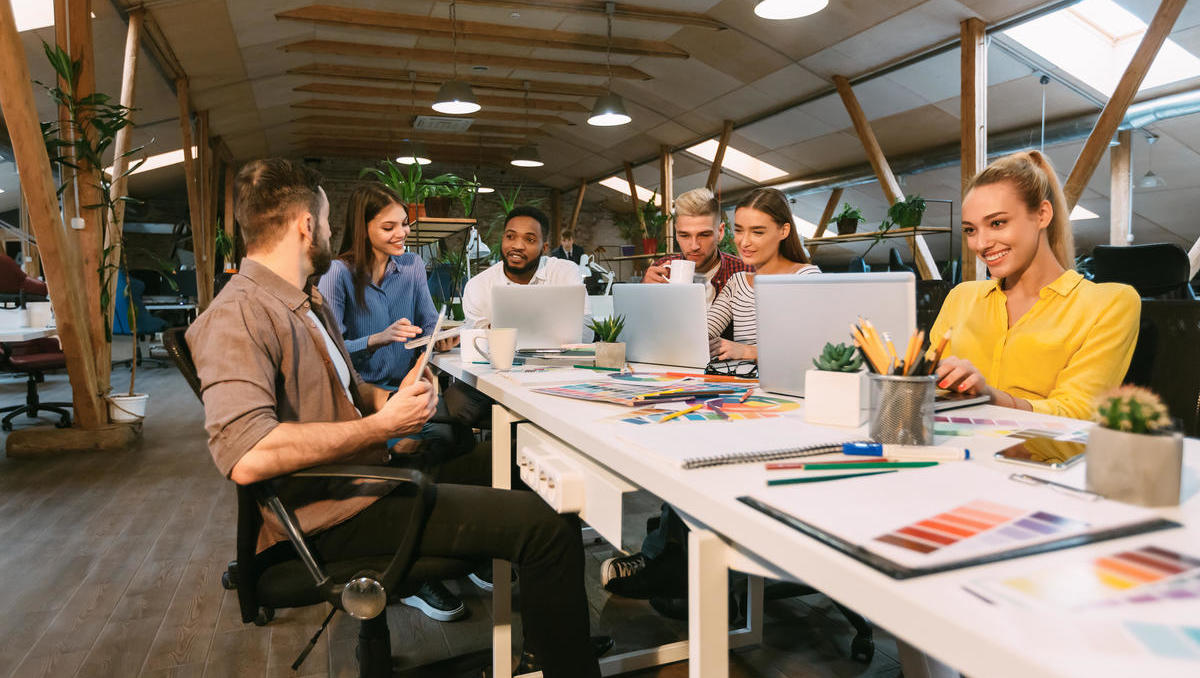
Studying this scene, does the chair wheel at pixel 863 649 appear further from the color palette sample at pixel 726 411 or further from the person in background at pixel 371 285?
the person in background at pixel 371 285

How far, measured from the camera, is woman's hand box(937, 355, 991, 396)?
1.42m

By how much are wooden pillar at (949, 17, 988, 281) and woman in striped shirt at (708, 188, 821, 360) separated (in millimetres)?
3684

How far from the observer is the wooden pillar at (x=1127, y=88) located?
483cm

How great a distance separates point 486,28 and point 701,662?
7954mm

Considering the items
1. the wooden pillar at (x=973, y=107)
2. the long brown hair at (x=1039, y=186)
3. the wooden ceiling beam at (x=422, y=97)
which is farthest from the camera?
the wooden ceiling beam at (x=422, y=97)

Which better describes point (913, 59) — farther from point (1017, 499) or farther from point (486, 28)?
point (1017, 499)

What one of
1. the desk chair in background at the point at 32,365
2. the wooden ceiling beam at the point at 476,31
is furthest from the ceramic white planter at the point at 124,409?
the wooden ceiling beam at the point at 476,31

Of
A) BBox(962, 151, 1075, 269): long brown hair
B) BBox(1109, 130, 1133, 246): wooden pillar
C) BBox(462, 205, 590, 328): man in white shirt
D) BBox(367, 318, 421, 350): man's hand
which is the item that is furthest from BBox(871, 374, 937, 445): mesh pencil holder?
BBox(1109, 130, 1133, 246): wooden pillar

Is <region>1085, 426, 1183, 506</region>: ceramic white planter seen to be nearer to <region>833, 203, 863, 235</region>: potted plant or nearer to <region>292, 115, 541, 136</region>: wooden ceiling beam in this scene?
<region>833, 203, 863, 235</region>: potted plant

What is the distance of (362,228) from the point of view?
9.89 feet

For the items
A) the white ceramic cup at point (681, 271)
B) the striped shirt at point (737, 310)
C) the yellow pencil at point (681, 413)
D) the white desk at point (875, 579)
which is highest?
the white ceramic cup at point (681, 271)

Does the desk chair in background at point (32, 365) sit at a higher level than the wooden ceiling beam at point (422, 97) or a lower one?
lower

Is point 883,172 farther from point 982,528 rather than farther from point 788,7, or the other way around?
point 982,528

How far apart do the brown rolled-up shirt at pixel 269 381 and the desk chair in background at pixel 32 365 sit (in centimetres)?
468
